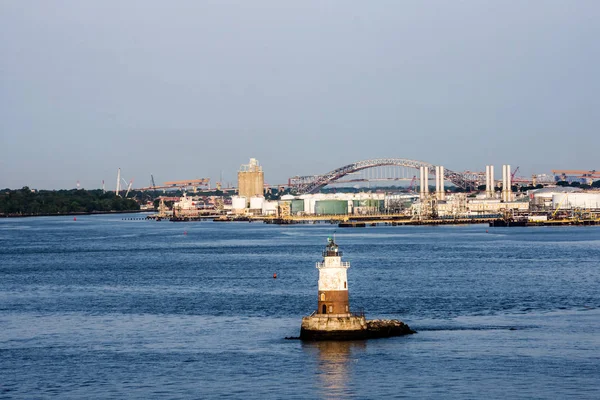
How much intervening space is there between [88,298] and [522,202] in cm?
12199

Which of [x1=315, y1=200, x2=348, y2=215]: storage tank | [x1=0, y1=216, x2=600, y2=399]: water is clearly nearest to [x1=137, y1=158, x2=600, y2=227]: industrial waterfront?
[x1=315, y1=200, x2=348, y2=215]: storage tank

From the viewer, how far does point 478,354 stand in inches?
947

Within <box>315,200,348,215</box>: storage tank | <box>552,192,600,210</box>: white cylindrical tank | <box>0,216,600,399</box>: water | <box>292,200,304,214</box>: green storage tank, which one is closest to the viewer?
<box>0,216,600,399</box>: water

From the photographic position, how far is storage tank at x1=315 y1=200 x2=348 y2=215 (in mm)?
158375

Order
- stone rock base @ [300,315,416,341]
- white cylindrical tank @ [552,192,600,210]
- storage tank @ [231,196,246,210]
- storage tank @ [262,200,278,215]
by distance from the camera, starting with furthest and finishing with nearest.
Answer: storage tank @ [231,196,246,210] → storage tank @ [262,200,278,215] → white cylindrical tank @ [552,192,600,210] → stone rock base @ [300,315,416,341]

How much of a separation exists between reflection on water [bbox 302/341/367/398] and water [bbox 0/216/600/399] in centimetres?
4

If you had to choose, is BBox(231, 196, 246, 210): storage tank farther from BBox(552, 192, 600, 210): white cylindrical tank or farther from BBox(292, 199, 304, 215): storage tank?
BBox(552, 192, 600, 210): white cylindrical tank

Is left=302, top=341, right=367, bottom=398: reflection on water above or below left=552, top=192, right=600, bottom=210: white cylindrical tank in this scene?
below

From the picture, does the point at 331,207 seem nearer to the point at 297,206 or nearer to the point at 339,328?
the point at 297,206

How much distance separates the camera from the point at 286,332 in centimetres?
2723

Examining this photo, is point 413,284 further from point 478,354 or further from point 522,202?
point 522,202

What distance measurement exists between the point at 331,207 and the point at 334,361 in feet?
449

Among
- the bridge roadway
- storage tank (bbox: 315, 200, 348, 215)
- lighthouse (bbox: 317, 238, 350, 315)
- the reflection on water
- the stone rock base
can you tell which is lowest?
the reflection on water

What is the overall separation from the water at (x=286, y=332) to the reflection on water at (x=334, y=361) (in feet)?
0.14
